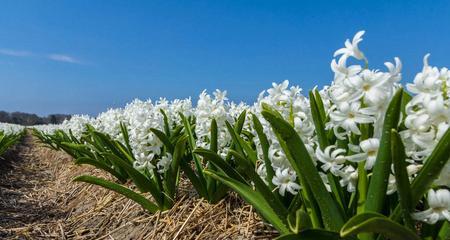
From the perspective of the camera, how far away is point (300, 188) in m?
2.22

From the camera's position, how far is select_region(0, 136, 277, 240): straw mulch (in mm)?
3527

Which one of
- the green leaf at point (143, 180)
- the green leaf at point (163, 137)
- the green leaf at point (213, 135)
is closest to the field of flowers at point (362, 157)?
the green leaf at point (213, 135)

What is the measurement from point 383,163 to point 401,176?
0.27 feet

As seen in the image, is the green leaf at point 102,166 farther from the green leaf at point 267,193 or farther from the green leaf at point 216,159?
the green leaf at point 267,193

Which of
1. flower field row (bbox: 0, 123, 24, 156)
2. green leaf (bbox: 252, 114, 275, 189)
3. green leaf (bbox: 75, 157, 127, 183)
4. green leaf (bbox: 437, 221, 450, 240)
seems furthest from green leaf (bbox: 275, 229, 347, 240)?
flower field row (bbox: 0, 123, 24, 156)

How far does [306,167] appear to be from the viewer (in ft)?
6.41

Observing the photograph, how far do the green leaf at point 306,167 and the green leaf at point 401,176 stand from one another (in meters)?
0.32

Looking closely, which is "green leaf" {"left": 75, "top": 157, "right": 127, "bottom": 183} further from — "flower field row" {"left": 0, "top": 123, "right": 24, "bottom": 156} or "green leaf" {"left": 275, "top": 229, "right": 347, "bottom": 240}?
"flower field row" {"left": 0, "top": 123, "right": 24, "bottom": 156}

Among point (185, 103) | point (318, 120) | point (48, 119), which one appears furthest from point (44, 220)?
point (48, 119)

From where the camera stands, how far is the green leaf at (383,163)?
5.37ft

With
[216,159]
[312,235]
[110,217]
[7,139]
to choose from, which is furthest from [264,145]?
[7,139]

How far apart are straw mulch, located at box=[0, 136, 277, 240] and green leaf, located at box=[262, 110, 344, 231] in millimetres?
1097

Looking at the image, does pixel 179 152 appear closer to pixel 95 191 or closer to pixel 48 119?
pixel 95 191

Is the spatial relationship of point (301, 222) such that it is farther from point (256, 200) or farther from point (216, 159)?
point (216, 159)
